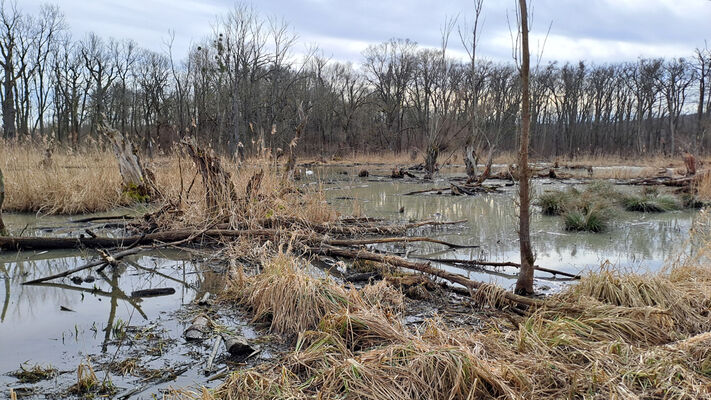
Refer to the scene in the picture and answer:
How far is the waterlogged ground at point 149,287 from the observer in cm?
282

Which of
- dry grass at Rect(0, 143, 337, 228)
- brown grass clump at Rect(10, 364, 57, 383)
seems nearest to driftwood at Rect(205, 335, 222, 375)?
brown grass clump at Rect(10, 364, 57, 383)

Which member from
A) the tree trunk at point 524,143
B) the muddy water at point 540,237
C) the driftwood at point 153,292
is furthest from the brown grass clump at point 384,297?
the driftwood at point 153,292

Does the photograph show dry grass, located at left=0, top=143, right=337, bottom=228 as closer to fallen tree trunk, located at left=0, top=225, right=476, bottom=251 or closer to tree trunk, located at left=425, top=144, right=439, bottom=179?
fallen tree trunk, located at left=0, top=225, right=476, bottom=251

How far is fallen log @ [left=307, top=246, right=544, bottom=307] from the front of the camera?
12.5 feet

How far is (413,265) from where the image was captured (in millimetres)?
4605

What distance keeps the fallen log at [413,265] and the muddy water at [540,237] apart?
0.68 m

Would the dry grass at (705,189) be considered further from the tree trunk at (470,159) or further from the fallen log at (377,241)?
the fallen log at (377,241)

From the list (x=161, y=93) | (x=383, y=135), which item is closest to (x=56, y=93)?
(x=161, y=93)

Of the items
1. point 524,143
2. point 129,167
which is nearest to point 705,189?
point 524,143

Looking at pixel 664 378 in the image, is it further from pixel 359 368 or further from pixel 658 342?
pixel 359 368

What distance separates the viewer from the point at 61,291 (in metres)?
4.43

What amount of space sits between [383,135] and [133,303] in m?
41.6

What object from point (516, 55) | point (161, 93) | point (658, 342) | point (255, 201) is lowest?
point (658, 342)

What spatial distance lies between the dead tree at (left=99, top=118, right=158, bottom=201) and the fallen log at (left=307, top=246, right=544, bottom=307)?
5485 millimetres
